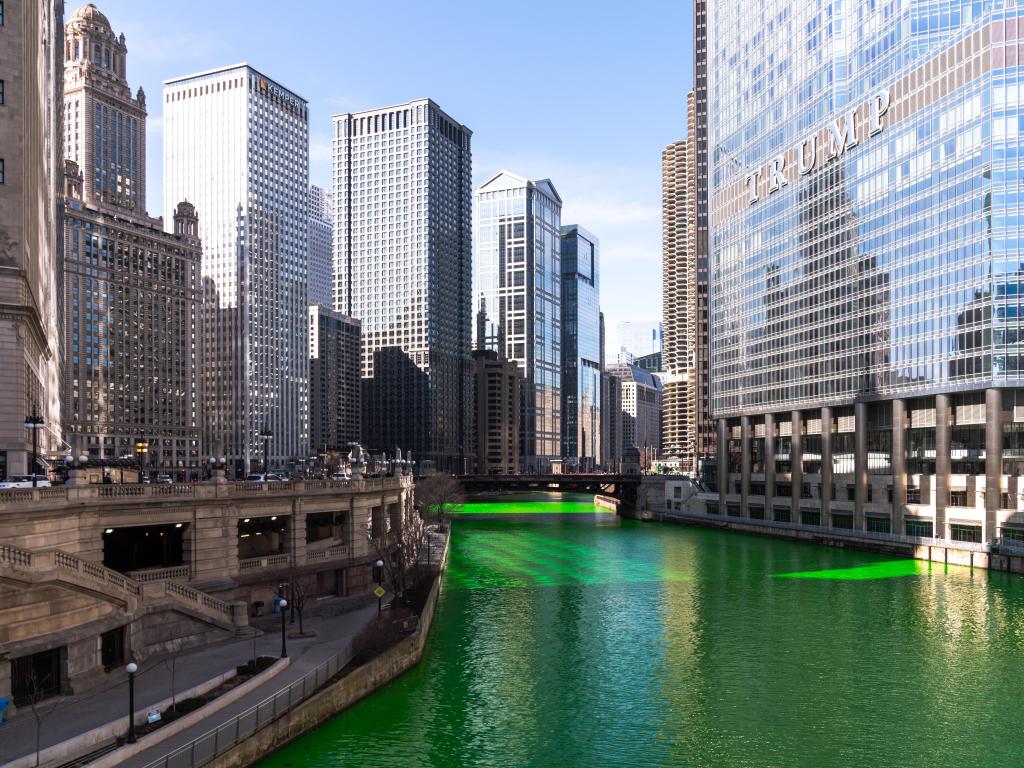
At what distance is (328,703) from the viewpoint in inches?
1505

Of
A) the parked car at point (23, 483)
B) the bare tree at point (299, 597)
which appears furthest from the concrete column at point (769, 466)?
the parked car at point (23, 483)

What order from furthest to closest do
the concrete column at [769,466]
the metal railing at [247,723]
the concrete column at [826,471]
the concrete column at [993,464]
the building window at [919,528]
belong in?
the concrete column at [769,466]
the concrete column at [826,471]
the building window at [919,528]
the concrete column at [993,464]
the metal railing at [247,723]

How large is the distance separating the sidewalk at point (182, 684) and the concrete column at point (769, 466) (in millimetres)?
98965

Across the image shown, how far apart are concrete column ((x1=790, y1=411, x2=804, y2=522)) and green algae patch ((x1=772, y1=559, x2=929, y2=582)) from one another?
34466 mm

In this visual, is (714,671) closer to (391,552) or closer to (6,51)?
(391,552)

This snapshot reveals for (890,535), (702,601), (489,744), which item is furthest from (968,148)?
(489,744)

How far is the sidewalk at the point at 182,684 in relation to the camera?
3084 cm

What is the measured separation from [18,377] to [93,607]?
2310cm

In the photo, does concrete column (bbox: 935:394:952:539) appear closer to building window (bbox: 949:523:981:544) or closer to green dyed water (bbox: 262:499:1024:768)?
building window (bbox: 949:523:981:544)

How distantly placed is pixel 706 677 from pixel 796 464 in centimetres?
8852

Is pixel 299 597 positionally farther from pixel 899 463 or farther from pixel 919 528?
pixel 899 463

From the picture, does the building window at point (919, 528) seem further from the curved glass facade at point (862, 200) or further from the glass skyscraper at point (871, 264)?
the curved glass facade at point (862, 200)

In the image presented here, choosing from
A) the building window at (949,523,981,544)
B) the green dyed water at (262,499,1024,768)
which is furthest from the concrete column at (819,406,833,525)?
the green dyed water at (262,499,1024,768)

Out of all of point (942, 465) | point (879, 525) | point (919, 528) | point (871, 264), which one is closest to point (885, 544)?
point (919, 528)
